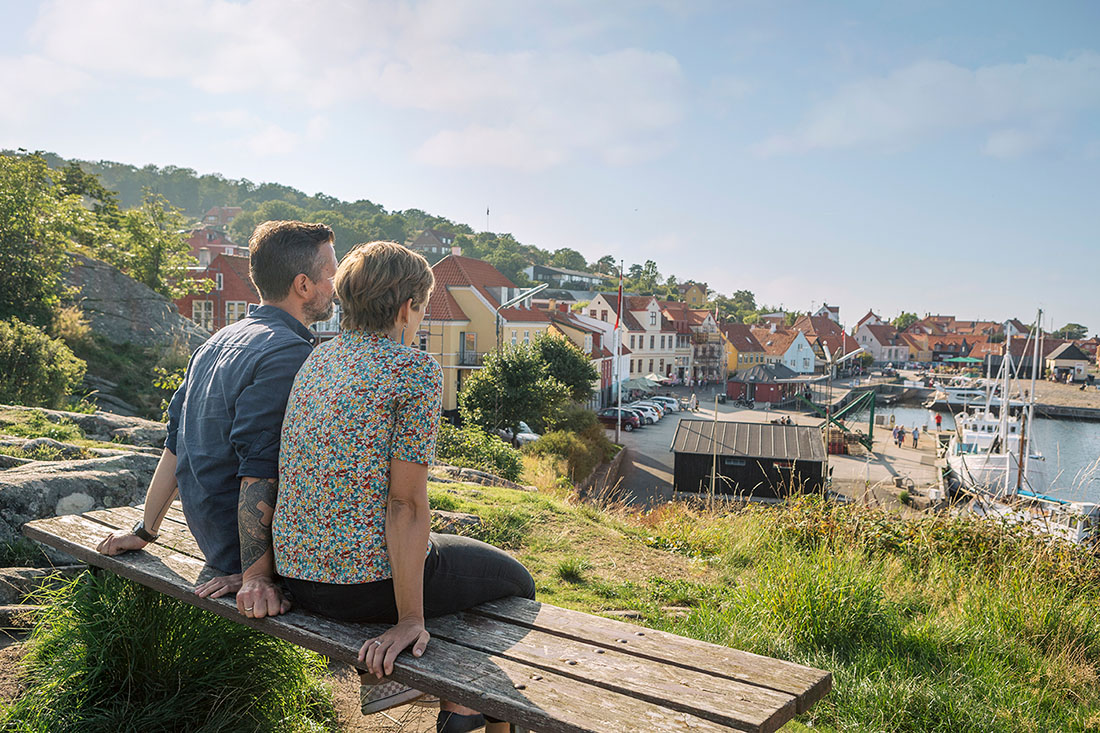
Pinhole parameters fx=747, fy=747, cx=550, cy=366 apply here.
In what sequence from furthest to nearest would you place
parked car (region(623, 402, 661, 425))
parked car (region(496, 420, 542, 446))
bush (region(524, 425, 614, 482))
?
parked car (region(623, 402, 661, 425)) → parked car (region(496, 420, 542, 446)) → bush (region(524, 425, 614, 482))

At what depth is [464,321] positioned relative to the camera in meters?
38.3

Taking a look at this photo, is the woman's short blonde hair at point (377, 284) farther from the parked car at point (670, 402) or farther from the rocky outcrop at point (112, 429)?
the parked car at point (670, 402)

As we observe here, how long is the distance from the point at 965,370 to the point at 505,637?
389 ft

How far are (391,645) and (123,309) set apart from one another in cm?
1988

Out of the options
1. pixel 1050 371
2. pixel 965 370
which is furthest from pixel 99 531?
pixel 1050 371

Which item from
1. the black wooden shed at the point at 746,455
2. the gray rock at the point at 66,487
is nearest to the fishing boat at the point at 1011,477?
the black wooden shed at the point at 746,455

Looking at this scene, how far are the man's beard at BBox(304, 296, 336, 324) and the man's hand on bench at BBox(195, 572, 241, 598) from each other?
964mm

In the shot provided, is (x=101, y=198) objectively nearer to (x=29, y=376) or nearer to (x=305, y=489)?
(x=29, y=376)

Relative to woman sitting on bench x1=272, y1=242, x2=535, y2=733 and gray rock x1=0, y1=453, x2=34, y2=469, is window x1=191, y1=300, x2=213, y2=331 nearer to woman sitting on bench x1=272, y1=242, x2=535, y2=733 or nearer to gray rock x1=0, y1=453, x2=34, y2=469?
gray rock x1=0, y1=453, x2=34, y2=469

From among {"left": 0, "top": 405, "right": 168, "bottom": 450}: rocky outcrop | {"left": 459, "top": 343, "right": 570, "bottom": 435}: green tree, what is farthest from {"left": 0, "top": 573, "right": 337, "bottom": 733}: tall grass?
{"left": 459, "top": 343, "right": 570, "bottom": 435}: green tree

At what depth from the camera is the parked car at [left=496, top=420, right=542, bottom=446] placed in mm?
24691

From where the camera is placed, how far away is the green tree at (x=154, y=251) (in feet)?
97.8

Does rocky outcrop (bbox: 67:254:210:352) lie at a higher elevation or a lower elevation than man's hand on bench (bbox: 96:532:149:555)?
higher

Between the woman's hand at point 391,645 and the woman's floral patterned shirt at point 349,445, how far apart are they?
0.18 meters
